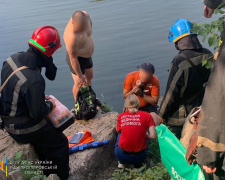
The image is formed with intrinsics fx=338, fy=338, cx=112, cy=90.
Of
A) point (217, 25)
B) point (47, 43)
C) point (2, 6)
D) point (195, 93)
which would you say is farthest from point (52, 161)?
point (2, 6)

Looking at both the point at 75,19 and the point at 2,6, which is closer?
the point at 75,19

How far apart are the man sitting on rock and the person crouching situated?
0.88 meters

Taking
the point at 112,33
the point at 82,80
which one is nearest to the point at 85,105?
the point at 82,80

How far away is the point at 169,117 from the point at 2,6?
1940 cm

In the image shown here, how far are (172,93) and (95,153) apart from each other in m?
1.55

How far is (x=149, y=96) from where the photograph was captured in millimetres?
5730

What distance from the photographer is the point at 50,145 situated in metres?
4.29

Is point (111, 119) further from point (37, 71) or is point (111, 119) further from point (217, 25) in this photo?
point (217, 25)

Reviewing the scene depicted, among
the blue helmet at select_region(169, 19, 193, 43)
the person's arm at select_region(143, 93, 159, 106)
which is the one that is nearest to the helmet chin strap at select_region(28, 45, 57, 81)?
the blue helmet at select_region(169, 19, 193, 43)

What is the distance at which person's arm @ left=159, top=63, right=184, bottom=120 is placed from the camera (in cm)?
432

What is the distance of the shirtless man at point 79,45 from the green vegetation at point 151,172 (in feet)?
5.73

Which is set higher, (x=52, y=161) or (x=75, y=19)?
(x=75, y=19)

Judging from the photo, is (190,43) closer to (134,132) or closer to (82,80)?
(134,132)

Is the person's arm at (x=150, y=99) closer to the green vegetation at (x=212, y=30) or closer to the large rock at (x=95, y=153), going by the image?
the large rock at (x=95, y=153)
